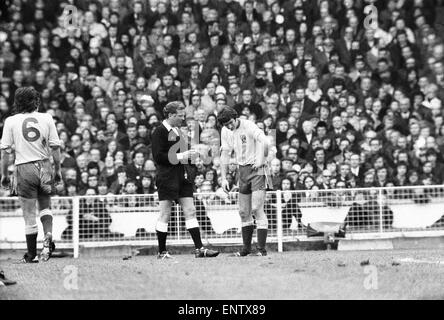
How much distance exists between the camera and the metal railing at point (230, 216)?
1694 centimetres

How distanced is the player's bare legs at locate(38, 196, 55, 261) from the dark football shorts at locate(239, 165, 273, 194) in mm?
2916

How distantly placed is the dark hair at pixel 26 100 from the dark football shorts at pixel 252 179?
3.26 m

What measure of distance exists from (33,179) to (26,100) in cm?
111

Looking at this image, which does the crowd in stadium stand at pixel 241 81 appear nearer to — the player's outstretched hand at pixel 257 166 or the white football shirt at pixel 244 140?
the white football shirt at pixel 244 140

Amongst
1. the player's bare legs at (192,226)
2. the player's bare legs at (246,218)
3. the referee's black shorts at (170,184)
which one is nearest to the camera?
the referee's black shorts at (170,184)

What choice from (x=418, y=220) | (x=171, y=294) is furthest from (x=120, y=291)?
(x=418, y=220)

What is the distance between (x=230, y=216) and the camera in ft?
55.6

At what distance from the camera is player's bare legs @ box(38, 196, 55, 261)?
44.9ft

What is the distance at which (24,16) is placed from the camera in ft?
75.5

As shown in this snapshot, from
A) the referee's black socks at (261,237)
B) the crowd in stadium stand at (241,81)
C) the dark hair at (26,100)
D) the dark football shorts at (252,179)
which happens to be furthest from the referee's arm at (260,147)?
the dark hair at (26,100)

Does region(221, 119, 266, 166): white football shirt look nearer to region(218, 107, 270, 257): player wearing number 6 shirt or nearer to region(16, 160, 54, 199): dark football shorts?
region(218, 107, 270, 257): player wearing number 6 shirt

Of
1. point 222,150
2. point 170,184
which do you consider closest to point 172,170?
point 170,184

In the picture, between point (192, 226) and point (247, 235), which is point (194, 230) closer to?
point (192, 226)

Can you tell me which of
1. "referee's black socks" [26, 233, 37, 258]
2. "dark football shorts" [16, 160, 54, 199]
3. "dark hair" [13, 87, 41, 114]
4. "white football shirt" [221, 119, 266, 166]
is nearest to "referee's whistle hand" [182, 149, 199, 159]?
"white football shirt" [221, 119, 266, 166]
